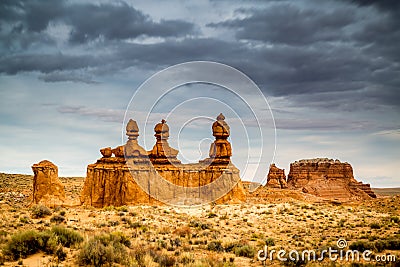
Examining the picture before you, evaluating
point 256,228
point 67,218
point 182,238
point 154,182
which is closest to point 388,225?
point 256,228

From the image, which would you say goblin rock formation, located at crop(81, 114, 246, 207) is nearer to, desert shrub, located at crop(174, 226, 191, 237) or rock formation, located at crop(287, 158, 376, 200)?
desert shrub, located at crop(174, 226, 191, 237)

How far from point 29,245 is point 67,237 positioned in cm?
174

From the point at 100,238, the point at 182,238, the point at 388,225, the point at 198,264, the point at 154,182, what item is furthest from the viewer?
the point at 154,182

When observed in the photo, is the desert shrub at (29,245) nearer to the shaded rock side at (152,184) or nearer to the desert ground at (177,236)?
the desert ground at (177,236)

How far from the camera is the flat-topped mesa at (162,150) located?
4066 cm

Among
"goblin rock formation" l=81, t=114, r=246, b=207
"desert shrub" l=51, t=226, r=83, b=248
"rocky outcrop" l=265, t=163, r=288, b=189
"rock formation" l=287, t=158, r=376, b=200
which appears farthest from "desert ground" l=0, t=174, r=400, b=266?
"rocky outcrop" l=265, t=163, r=288, b=189

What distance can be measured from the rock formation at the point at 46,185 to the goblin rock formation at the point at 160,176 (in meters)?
3.09

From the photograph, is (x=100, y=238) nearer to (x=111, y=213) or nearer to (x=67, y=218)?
(x=67, y=218)

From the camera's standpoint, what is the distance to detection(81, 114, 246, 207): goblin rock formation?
3731 cm

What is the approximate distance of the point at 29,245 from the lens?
1268 cm

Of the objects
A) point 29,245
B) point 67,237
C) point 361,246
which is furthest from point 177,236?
point 361,246

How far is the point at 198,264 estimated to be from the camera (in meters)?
11.9

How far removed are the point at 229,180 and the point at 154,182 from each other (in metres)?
8.53

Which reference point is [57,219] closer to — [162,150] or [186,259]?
[186,259]
